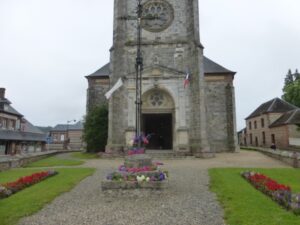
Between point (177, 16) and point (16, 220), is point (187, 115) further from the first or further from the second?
point (16, 220)

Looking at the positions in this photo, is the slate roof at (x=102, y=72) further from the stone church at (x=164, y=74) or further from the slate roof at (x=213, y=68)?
the slate roof at (x=213, y=68)

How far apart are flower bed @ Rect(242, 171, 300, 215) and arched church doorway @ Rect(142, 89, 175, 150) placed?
12.6 metres

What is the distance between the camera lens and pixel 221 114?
26625 millimetres

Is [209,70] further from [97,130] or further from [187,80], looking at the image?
[97,130]

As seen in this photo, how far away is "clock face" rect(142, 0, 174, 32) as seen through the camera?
73.2 feet

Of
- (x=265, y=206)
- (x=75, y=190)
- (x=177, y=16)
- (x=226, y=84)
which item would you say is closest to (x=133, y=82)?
(x=177, y=16)

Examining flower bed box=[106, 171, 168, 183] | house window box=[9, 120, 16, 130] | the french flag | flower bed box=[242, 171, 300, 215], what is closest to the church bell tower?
the french flag

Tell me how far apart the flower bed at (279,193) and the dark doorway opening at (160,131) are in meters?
15.1

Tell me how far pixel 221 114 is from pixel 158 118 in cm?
679

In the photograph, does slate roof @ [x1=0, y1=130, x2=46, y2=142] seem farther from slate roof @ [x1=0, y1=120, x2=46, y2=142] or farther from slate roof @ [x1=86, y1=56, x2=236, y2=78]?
slate roof @ [x1=86, y1=56, x2=236, y2=78]

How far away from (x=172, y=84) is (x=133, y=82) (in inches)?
121

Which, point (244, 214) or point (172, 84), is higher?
point (172, 84)

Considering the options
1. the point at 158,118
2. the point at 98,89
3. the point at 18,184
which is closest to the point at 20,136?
the point at 98,89

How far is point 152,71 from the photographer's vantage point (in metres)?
21.1
